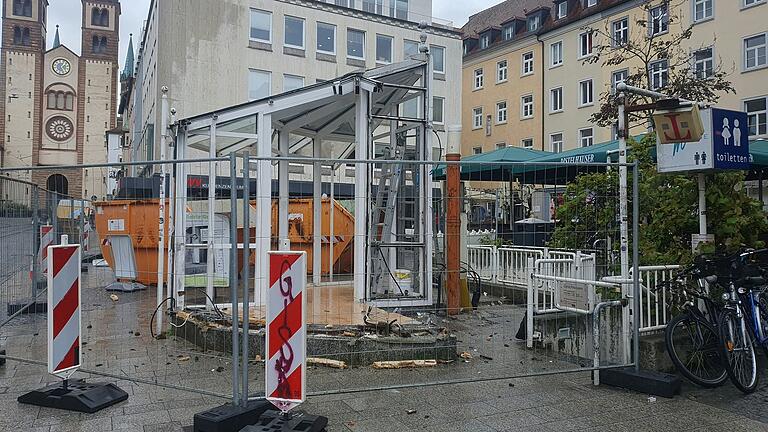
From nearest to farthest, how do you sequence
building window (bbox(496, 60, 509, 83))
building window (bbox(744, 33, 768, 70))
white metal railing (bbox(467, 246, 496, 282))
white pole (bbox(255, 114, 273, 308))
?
white pole (bbox(255, 114, 273, 308)) → white metal railing (bbox(467, 246, 496, 282)) → building window (bbox(744, 33, 768, 70)) → building window (bbox(496, 60, 509, 83))

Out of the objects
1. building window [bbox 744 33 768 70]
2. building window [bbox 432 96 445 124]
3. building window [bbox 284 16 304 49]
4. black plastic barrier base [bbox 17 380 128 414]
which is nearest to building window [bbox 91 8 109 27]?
building window [bbox 284 16 304 49]

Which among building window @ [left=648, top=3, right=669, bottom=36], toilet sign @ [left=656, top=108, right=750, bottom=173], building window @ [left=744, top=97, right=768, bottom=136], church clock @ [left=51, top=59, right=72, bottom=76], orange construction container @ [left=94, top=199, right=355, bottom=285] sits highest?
church clock @ [left=51, top=59, right=72, bottom=76]

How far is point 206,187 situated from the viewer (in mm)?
8625

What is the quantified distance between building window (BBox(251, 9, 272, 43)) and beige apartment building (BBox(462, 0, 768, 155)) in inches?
639

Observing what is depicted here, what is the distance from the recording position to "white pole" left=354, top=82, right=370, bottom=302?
790 cm

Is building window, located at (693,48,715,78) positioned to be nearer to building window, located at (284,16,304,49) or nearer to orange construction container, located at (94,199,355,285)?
building window, located at (284,16,304,49)

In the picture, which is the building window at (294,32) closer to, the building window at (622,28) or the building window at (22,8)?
the building window at (622,28)

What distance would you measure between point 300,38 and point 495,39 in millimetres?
16329

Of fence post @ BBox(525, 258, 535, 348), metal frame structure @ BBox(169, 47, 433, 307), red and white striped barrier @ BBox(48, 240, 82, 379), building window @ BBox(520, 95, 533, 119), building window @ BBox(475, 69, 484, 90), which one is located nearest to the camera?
red and white striped barrier @ BBox(48, 240, 82, 379)

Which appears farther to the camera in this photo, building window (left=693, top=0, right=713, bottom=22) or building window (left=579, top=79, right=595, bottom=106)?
building window (left=579, top=79, right=595, bottom=106)

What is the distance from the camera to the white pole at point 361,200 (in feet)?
25.9

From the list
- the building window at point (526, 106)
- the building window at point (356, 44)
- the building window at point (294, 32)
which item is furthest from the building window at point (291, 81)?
the building window at point (526, 106)

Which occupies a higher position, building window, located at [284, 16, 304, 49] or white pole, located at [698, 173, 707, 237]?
building window, located at [284, 16, 304, 49]

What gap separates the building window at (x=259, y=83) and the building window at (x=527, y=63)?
690 inches
